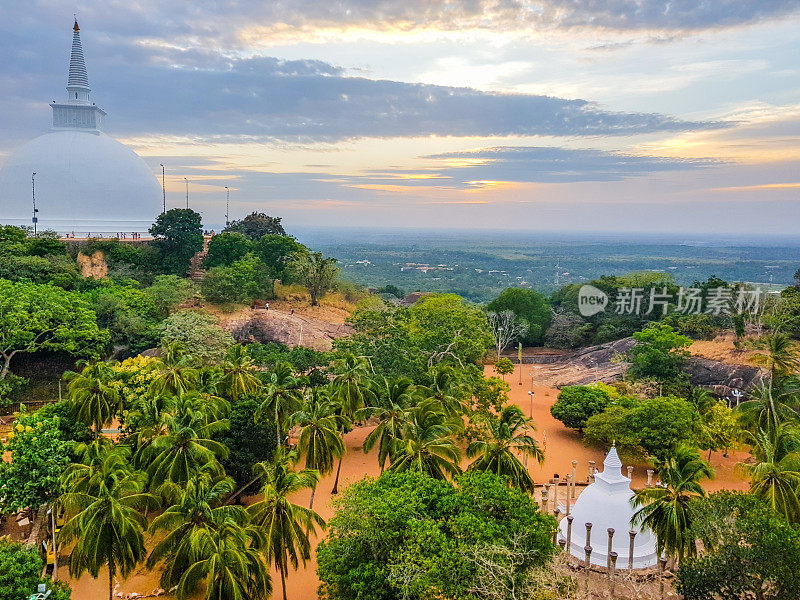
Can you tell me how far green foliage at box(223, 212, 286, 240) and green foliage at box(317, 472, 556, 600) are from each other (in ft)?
174

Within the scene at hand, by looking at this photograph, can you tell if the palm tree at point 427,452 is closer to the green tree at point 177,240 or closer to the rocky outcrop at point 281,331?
the rocky outcrop at point 281,331

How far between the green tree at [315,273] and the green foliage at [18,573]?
35906 mm

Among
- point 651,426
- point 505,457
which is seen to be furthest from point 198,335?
point 651,426

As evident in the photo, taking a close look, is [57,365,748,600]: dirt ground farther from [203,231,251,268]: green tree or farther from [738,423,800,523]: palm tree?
[203,231,251,268]: green tree

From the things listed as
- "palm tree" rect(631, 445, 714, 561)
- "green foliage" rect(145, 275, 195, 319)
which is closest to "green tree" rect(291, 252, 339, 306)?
"green foliage" rect(145, 275, 195, 319)

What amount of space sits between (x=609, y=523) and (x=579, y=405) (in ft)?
41.7

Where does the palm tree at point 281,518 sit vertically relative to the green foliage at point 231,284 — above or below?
below

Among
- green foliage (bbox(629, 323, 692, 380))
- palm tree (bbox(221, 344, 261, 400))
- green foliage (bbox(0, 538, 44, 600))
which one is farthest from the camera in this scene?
green foliage (bbox(629, 323, 692, 380))

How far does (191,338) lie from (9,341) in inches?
352

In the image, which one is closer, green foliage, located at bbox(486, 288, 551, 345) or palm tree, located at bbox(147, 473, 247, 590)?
palm tree, located at bbox(147, 473, 247, 590)

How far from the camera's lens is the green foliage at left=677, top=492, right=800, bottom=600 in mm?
13148

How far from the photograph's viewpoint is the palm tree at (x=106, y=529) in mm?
Answer: 14625

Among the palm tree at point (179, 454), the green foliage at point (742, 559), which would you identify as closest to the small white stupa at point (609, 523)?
the green foliage at point (742, 559)

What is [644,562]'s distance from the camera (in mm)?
18109
